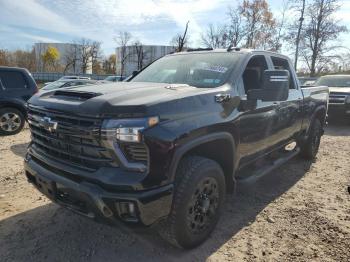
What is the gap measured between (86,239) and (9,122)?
21.3 feet

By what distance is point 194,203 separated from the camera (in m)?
3.11

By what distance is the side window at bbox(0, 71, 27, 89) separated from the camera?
867cm

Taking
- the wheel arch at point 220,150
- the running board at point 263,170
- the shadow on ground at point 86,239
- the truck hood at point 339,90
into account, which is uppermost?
the truck hood at point 339,90

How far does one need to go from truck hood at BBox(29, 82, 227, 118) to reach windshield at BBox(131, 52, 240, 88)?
1.16ft

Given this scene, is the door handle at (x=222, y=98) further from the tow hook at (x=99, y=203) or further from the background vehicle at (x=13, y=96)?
the background vehicle at (x=13, y=96)

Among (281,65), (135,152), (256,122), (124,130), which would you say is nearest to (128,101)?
(124,130)

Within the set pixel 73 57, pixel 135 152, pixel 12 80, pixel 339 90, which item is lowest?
pixel 135 152

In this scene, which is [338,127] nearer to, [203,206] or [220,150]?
[220,150]

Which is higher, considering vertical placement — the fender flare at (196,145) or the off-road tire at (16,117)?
the fender flare at (196,145)

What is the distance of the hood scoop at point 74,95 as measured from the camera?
9.44 feet

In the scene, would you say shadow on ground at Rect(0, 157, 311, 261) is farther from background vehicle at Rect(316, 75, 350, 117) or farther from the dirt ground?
background vehicle at Rect(316, 75, 350, 117)

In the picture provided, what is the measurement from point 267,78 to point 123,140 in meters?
1.76

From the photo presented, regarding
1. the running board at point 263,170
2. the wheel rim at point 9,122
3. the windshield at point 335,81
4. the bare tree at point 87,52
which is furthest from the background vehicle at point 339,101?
the bare tree at point 87,52

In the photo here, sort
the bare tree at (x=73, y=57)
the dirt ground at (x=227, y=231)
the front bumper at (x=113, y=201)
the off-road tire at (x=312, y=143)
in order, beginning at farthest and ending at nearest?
the bare tree at (x=73, y=57) < the off-road tire at (x=312, y=143) < the dirt ground at (x=227, y=231) < the front bumper at (x=113, y=201)
